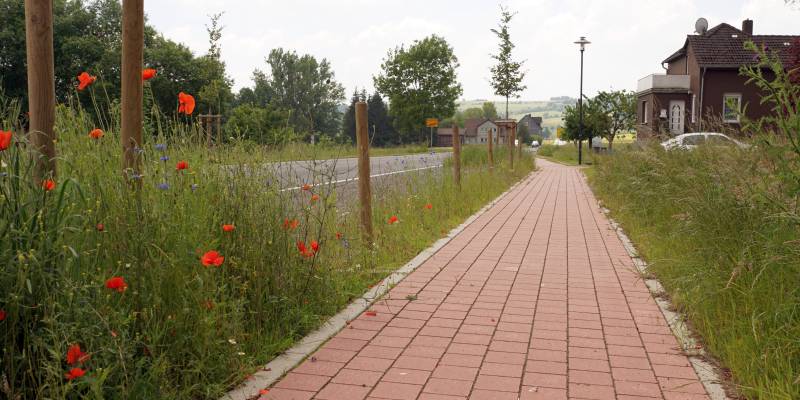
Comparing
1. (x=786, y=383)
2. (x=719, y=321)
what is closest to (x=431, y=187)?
(x=719, y=321)

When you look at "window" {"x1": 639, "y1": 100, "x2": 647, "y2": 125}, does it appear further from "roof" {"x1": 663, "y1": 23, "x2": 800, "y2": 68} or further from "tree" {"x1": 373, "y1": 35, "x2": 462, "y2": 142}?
"tree" {"x1": 373, "y1": 35, "x2": 462, "y2": 142}

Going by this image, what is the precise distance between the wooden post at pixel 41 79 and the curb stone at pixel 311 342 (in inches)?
56.9

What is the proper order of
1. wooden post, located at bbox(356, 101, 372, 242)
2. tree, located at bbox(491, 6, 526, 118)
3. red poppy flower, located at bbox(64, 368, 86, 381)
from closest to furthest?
1. red poppy flower, located at bbox(64, 368, 86, 381)
2. wooden post, located at bbox(356, 101, 372, 242)
3. tree, located at bbox(491, 6, 526, 118)

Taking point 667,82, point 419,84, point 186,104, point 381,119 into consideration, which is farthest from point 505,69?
point 381,119

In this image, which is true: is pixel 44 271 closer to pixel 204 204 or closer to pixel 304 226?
pixel 204 204

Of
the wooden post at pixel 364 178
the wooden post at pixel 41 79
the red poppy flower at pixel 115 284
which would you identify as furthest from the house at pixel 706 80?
the red poppy flower at pixel 115 284

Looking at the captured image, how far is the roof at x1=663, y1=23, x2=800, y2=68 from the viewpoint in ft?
142

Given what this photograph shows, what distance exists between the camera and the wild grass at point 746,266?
3.82 m

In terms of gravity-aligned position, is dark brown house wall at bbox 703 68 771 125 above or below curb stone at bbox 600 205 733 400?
above

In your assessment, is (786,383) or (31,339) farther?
(786,383)

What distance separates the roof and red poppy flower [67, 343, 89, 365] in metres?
44.6

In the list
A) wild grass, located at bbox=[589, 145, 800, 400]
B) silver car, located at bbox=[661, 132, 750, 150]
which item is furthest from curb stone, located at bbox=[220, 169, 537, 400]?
silver car, located at bbox=[661, 132, 750, 150]

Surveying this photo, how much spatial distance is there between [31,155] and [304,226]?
239cm

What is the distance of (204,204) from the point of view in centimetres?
405
